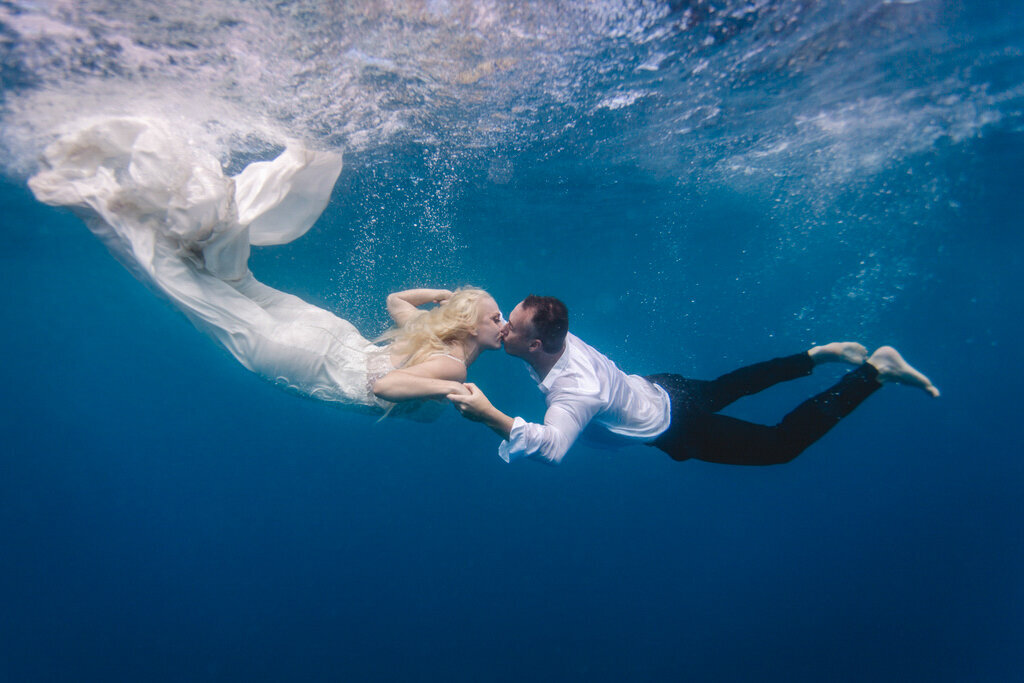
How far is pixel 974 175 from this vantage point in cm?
1521

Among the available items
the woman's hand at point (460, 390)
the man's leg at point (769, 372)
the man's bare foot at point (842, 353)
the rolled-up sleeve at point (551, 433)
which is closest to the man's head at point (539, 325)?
the rolled-up sleeve at point (551, 433)

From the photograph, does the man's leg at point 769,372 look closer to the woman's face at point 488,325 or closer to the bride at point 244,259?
the woman's face at point 488,325

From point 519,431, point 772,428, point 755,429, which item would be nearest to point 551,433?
point 519,431

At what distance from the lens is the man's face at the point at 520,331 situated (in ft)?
14.8

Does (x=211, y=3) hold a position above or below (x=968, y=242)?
below

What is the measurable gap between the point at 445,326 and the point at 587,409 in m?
1.68

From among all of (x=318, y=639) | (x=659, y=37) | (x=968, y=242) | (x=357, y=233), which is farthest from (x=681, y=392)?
(x=968, y=242)

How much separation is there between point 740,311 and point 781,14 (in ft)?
152

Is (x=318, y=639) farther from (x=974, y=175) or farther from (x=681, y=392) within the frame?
(x=974, y=175)

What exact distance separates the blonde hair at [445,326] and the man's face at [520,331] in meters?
0.37

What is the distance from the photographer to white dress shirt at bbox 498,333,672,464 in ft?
11.7

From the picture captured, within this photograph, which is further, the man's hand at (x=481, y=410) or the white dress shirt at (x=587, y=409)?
the white dress shirt at (x=587, y=409)

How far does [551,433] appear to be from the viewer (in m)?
3.70

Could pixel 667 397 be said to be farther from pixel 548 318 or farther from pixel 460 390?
pixel 460 390
